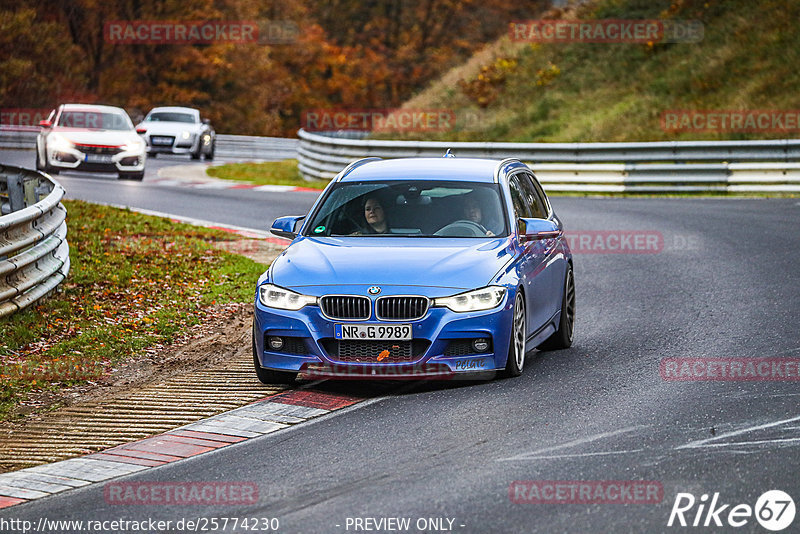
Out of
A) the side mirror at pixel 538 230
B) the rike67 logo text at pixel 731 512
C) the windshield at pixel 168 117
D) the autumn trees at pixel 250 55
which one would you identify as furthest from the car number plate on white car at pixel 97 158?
the autumn trees at pixel 250 55

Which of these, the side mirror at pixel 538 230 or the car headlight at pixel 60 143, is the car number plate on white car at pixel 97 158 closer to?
the car headlight at pixel 60 143

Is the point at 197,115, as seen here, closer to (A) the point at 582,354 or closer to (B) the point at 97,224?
(B) the point at 97,224

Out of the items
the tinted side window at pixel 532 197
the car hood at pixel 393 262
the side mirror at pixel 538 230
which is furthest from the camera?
the tinted side window at pixel 532 197

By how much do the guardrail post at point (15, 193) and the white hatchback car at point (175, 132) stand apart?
84.8 ft

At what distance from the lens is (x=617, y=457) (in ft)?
21.7

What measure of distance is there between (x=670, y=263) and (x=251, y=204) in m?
10.5

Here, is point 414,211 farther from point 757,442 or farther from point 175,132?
point 175,132

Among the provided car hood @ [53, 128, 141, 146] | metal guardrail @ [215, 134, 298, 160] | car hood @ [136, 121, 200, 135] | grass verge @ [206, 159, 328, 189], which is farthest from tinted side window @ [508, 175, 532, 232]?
metal guardrail @ [215, 134, 298, 160]

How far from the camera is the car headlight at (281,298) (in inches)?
334

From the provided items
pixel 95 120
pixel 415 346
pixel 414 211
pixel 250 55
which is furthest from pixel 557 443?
pixel 250 55

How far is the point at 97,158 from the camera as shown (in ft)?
91.2

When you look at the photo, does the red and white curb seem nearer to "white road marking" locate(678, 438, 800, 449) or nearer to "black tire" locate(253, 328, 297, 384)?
"black tire" locate(253, 328, 297, 384)

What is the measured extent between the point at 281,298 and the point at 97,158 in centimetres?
2030

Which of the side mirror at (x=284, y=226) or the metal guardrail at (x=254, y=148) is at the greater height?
the side mirror at (x=284, y=226)
